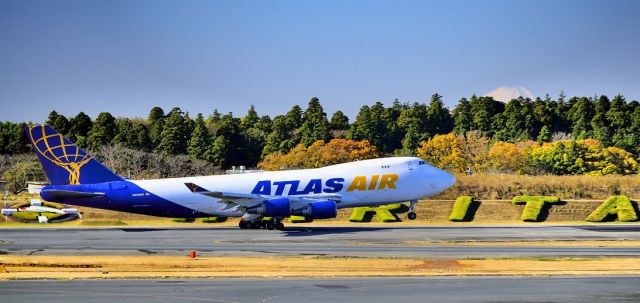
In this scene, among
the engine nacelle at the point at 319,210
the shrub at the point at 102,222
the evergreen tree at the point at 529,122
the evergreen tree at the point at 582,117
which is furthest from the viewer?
the evergreen tree at the point at 529,122

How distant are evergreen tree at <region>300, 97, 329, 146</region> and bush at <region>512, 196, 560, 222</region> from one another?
54589 millimetres

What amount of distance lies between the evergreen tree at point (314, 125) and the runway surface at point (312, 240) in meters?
60.6

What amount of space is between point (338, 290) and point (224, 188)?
99.2 ft

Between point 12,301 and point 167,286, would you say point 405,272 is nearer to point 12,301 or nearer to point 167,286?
point 167,286

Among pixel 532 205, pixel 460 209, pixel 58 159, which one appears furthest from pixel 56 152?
pixel 532 205

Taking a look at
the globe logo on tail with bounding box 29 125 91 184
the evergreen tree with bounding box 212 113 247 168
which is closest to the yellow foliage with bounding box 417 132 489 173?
the evergreen tree with bounding box 212 113 247 168

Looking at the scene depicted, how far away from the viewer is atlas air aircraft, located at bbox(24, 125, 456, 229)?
55.8 m

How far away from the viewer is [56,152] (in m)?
56.2

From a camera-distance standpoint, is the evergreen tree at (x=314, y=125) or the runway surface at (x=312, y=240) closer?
the runway surface at (x=312, y=240)

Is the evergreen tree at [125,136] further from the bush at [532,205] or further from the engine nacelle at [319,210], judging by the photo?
the bush at [532,205]

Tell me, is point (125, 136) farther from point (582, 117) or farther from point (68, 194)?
point (582, 117)

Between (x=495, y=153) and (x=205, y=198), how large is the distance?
59603 mm

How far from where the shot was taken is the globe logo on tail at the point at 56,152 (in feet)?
184

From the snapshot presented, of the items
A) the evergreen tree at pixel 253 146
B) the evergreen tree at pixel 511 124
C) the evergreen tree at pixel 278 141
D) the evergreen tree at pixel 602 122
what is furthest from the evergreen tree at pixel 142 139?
the evergreen tree at pixel 602 122
